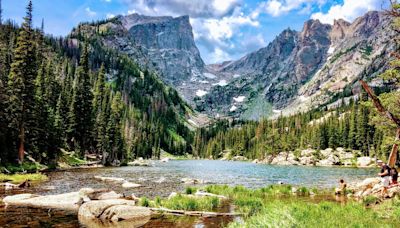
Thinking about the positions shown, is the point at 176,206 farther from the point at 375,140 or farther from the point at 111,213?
the point at 375,140

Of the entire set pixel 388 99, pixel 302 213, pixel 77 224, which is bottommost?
pixel 77 224

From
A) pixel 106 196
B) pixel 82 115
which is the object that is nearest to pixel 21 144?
pixel 106 196

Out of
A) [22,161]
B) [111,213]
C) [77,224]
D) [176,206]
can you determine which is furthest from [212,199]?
[22,161]

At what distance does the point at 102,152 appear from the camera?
96500mm

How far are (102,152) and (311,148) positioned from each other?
90.5m

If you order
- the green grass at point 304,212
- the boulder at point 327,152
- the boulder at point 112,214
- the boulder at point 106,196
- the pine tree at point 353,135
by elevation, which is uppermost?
the pine tree at point 353,135

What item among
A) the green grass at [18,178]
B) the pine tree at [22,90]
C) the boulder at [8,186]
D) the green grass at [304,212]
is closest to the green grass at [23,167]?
the pine tree at [22,90]

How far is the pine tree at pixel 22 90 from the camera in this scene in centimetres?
5334

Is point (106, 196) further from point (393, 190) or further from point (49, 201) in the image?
point (393, 190)

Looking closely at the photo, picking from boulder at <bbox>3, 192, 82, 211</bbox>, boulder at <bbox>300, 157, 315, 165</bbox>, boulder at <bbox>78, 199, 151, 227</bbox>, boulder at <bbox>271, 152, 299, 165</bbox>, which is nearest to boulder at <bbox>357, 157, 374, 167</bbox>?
boulder at <bbox>300, 157, 315, 165</bbox>

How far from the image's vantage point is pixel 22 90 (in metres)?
54.1

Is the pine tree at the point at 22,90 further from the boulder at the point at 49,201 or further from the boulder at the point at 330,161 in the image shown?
the boulder at the point at 330,161

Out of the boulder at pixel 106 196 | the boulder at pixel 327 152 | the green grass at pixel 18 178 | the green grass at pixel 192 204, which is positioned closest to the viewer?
the green grass at pixel 192 204

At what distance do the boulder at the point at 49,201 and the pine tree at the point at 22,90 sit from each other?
30568 millimetres
